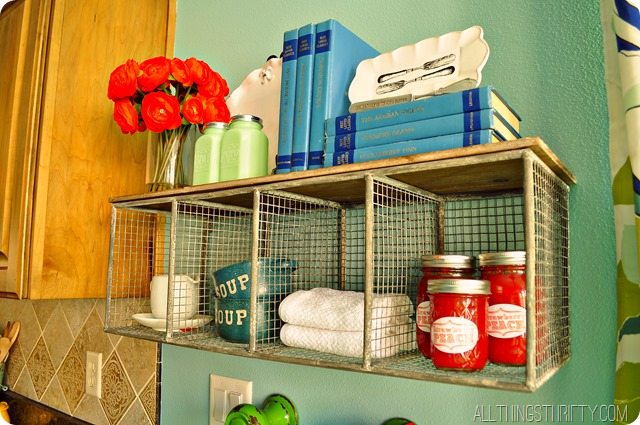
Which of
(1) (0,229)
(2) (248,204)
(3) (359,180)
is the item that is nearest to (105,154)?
(1) (0,229)

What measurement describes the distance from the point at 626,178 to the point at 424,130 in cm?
34

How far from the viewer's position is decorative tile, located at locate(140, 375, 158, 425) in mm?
1479

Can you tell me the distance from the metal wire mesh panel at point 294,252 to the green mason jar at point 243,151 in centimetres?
7

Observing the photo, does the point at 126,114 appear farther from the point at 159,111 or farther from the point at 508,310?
the point at 508,310

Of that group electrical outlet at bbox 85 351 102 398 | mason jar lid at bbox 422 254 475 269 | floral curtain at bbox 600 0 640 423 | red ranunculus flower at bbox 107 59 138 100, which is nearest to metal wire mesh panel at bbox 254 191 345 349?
mason jar lid at bbox 422 254 475 269

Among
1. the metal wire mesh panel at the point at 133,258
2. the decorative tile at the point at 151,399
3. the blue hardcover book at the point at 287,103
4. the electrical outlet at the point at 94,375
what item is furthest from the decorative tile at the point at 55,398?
the blue hardcover book at the point at 287,103

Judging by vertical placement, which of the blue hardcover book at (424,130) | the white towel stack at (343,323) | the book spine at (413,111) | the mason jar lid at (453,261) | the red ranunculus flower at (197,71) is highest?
the red ranunculus flower at (197,71)

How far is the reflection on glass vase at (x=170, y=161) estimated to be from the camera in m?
1.20

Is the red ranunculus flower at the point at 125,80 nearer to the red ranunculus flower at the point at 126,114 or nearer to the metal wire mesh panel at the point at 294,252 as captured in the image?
the red ranunculus flower at the point at 126,114

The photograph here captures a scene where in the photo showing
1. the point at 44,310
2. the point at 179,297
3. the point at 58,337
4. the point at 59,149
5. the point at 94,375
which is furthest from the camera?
the point at 44,310

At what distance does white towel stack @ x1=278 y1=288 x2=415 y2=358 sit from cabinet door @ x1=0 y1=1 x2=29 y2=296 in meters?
0.78

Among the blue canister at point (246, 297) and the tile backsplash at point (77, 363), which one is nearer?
the blue canister at point (246, 297)

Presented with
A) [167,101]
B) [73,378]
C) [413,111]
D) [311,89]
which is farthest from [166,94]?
[73,378]

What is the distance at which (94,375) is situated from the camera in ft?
5.68
